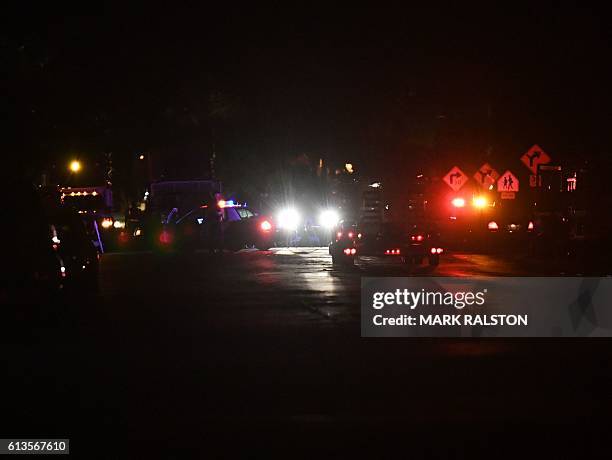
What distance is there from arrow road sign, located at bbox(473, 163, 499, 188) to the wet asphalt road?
29.7 metres

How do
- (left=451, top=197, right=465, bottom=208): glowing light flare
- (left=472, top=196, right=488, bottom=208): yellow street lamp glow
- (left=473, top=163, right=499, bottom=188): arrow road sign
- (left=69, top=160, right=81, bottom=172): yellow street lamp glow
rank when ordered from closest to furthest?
(left=451, top=197, right=465, bottom=208): glowing light flare
(left=473, top=163, right=499, bottom=188): arrow road sign
(left=472, top=196, right=488, bottom=208): yellow street lamp glow
(left=69, top=160, right=81, bottom=172): yellow street lamp glow

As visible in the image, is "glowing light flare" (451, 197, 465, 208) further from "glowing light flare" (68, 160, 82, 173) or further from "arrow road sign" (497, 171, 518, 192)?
"glowing light flare" (68, 160, 82, 173)

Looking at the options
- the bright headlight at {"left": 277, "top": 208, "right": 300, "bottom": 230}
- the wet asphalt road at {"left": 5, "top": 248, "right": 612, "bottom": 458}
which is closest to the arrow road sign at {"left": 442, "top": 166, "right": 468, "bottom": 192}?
the bright headlight at {"left": 277, "top": 208, "right": 300, "bottom": 230}

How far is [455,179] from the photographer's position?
40812 millimetres

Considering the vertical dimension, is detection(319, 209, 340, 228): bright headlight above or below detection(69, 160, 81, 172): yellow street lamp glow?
below

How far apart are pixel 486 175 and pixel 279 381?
123 feet

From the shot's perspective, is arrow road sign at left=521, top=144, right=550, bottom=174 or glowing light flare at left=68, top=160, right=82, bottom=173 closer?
arrow road sign at left=521, top=144, right=550, bottom=174

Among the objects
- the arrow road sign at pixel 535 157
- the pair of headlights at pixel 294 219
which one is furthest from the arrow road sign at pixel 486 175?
the arrow road sign at pixel 535 157

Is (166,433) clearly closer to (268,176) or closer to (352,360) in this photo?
(352,360)

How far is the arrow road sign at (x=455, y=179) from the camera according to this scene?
4034 cm

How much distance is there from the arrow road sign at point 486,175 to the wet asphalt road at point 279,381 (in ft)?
97.5

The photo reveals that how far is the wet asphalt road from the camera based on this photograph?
8.07m

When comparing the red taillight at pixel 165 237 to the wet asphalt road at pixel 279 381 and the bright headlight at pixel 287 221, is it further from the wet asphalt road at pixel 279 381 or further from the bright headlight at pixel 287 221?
the wet asphalt road at pixel 279 381

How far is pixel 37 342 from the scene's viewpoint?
13.6 metres
